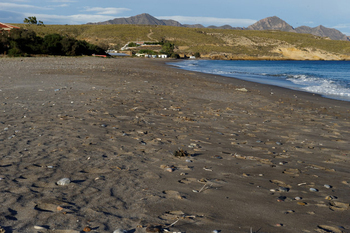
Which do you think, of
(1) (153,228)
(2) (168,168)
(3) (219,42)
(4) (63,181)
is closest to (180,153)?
(2) (168,168)

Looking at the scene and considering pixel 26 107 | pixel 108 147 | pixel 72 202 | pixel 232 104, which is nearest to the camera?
pixel 72 202

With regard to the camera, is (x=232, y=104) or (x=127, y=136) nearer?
(x=127, y=136)

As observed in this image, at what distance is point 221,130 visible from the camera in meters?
7.66

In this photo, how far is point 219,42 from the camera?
408 feet

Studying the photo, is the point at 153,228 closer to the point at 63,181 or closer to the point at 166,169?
the point at 63,181

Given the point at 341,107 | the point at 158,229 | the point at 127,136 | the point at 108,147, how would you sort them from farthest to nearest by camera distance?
the point at 341,107, the point at 127,136, the point at 108,147, the point at 158,229

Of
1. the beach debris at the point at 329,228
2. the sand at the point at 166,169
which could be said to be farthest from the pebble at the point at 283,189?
the beach debris at the point at 329,228

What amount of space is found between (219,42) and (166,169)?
12465cm

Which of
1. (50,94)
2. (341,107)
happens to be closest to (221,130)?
(50,94)

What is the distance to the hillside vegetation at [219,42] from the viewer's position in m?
107

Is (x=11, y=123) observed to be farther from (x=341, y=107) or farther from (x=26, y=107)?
(x=341, y=107)

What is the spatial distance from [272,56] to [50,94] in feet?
350

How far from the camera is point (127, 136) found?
654 centimetres

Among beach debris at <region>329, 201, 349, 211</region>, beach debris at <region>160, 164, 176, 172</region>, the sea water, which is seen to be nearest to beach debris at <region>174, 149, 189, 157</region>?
beach debris at <region>160, 164, 176, 172</region>
